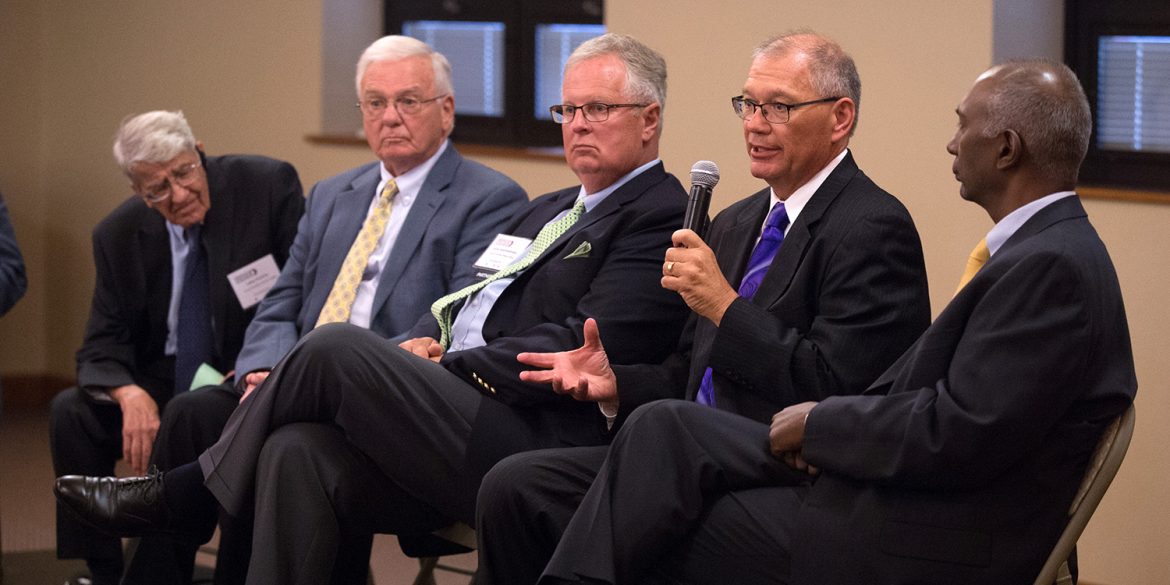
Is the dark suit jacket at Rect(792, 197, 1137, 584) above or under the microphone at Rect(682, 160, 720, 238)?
under

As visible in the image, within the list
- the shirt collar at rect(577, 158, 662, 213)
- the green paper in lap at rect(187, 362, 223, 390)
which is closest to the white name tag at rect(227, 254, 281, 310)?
the green paper in lap at rect(187, 362, 223, 390)

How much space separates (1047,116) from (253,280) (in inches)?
95.8

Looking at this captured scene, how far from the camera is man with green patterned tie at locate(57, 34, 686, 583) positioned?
2.85m

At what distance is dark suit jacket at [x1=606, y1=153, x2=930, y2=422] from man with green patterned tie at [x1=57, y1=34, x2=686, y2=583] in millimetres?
426

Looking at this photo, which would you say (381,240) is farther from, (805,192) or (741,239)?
(805,192)

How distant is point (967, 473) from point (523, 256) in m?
1.43

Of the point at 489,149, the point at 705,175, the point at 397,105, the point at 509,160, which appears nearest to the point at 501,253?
the point at 397,105

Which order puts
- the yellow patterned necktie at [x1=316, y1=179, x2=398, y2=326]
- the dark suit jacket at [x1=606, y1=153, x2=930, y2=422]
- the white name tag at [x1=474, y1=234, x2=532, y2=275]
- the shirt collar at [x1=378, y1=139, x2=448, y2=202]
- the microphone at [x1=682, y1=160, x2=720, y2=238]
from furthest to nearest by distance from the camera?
the shirt collar at [x1=378, y1=139, x2=448, y2=202] < the yellow patterned necktie at [x1=316, y1=179, x2=398, y2=326] < the white name tag at [x1=474, y1=234, x2=532, y2=275] < the microphone at [x1=682, y1=160, x2=720, y2=238] < the dark suit jacket at [x1=606, y1=153, x2=930, y2=422]

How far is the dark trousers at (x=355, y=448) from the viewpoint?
9.32ft

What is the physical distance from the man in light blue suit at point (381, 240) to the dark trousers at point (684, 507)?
1.18 meters

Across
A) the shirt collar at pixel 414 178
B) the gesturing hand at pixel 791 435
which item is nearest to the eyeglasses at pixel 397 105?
the shirt collar at pixel 414 178

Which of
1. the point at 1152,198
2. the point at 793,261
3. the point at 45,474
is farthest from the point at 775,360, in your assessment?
the point at 45,474

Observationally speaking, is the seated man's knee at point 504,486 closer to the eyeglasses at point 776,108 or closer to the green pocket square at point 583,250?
the green pocket square at point 583,250

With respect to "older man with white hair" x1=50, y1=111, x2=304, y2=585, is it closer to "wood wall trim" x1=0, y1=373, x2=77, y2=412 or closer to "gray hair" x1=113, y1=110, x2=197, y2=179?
"gray hair" x1=113, y1=110, x2=197, y2=179
